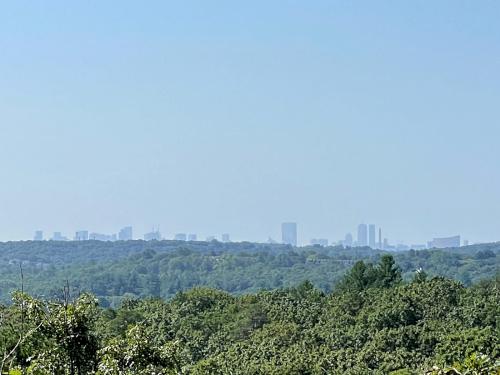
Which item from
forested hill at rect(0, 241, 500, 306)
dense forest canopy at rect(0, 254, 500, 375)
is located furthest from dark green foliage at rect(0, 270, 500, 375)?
forested hill at rect(0, 241, 500, 306)

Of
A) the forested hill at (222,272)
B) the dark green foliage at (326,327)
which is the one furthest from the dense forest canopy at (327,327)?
the forested hill at (222,272)

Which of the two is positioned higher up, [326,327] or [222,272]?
[222,272]

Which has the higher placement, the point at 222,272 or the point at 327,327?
the point at 222,272

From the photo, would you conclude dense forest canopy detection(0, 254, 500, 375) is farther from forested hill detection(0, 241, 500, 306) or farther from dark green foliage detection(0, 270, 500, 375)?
forested hill detection(0, 241, 500, 306)

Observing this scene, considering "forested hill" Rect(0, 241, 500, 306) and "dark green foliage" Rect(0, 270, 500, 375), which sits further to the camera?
"forested hill" Rect(0, 241, 500, 306)

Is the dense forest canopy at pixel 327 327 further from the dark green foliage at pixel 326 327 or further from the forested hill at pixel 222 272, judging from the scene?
the forested hill at pixel 222 272

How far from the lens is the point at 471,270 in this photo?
145m

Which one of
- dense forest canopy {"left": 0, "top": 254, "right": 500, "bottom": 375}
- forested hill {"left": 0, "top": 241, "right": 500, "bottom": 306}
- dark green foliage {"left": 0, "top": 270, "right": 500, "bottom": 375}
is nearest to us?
dense forest canopy {"left": 0, "top": 254, "right": 500, "bottom": 375}

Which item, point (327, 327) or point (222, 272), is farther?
point (222, 272)

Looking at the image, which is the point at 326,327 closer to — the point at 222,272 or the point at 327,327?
the point at 327,327

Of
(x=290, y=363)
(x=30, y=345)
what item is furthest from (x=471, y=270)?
(x=30, y=345)

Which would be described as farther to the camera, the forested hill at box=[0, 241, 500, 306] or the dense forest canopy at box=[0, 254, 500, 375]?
the forested hill at box=[0, 241, 500, 306]

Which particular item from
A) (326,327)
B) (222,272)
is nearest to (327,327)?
(326,327)

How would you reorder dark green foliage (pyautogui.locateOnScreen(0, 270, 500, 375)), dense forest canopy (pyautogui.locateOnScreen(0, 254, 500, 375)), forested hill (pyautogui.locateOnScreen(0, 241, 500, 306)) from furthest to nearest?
1. forested hill (pyautogui.locateOnScreen(0, 241, 500, 306))
2. dark green foliage (pyautogui.locateOnScreen(0, 270, 500, 375))
3. dense forest canopy (pyautogui.locateOnScreen(0, 254, 500, 375))
